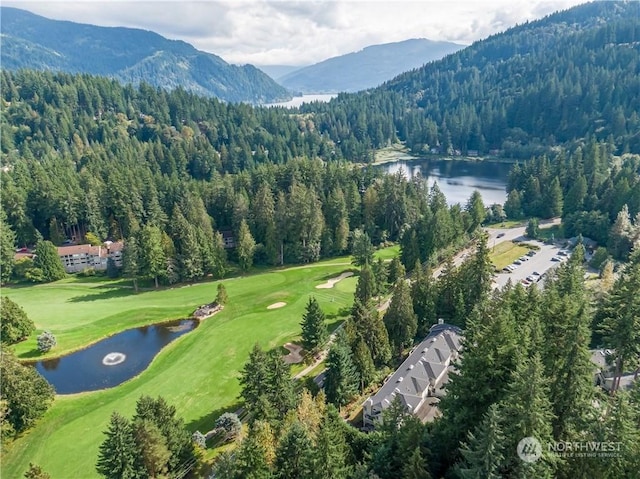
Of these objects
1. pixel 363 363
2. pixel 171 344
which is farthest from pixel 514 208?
pixel 171 344

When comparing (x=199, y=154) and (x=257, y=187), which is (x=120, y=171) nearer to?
(x=257, y=187)

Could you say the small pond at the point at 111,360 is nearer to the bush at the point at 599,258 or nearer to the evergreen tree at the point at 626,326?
the evergreen tree at the point at 626,326

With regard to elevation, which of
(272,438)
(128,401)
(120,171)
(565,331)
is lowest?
(128,401)

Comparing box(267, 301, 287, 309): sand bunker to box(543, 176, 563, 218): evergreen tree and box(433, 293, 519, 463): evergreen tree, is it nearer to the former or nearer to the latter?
box(433, 293, 519, 463): evergreen tree

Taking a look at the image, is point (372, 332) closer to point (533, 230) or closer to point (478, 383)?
point (478, 383)

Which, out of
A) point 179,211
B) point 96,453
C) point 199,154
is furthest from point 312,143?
point 96,453

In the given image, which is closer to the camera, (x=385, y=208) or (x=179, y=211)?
(x=179, y=211)
